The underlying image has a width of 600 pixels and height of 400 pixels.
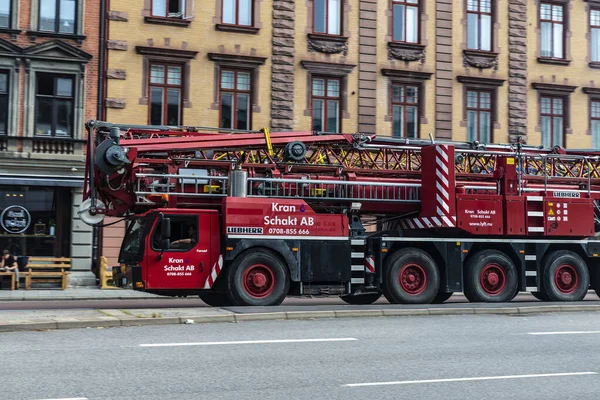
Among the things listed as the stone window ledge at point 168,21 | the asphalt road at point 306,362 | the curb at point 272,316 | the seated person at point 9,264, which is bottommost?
the asphalt road at point 306,362

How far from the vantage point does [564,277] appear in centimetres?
2119

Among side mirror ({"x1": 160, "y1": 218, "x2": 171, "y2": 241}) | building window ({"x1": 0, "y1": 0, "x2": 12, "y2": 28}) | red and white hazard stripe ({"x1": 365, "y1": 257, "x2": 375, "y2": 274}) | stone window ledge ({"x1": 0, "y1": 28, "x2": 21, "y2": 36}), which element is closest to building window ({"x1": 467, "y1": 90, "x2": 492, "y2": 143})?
red and white hazard stripe ({"x1": 365, "y1": 257, "x2": 375, "y2": 274})

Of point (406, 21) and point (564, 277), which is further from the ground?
point (406, 21)

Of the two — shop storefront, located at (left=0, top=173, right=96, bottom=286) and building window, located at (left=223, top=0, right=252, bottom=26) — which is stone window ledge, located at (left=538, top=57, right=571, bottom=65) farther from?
shop storefront, located at (left=0, top=173, right=96, bottom=286)

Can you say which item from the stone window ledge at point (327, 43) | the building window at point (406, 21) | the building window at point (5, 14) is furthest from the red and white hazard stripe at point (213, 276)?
the building window at point (406, 21)

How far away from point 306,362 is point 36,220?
19.4 metres

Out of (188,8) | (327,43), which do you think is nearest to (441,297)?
(327,43)

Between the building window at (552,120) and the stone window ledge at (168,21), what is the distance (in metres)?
13.8

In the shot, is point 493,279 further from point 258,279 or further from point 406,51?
point 406,51

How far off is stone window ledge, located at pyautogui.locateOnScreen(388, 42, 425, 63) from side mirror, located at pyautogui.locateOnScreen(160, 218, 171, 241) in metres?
16.7

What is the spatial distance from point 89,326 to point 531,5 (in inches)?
1009

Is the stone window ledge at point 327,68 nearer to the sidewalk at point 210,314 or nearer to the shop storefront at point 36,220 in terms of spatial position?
the shop storefront at point 36,220

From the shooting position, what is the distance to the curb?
1390 cm

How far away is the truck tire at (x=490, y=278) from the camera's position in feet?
66.3
